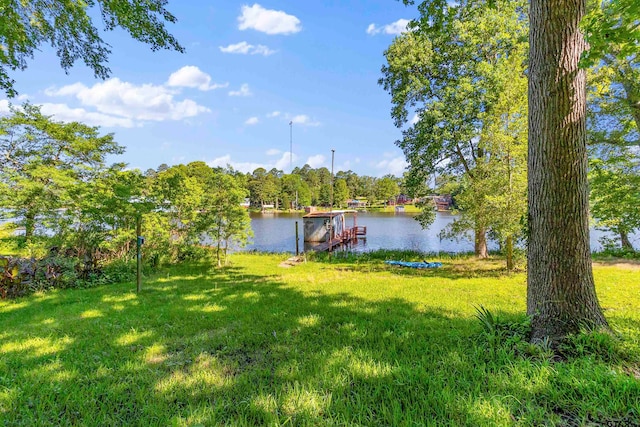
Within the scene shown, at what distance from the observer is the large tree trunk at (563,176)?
2.43 m

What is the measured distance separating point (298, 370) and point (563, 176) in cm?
270

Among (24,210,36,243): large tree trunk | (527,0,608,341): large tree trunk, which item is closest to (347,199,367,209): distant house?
(24,210,36,243): large tree trunk

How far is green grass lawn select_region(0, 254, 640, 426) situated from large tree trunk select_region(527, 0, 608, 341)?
389 mm

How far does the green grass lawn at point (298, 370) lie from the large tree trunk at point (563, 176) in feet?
1.28

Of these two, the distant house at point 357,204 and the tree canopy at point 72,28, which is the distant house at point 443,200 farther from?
the distant house at point 357,204

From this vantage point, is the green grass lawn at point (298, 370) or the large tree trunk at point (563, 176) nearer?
the green grass lawn at point (298, 370)

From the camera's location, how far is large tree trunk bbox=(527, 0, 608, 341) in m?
2.43

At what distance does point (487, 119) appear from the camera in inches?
327

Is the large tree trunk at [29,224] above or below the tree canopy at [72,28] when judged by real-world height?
below

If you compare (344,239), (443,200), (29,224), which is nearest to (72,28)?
(29,224)

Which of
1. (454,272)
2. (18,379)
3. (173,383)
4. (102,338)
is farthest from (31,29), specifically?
(454,272)

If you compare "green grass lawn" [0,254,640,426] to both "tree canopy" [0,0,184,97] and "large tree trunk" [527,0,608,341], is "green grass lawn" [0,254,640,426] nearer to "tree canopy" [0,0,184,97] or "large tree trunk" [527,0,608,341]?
"large tree trunk" [527,0,608,341]

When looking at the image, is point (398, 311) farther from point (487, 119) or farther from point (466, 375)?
point (487, 119)

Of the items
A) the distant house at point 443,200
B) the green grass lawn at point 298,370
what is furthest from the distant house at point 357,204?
the green grass lawn at point 298,370
